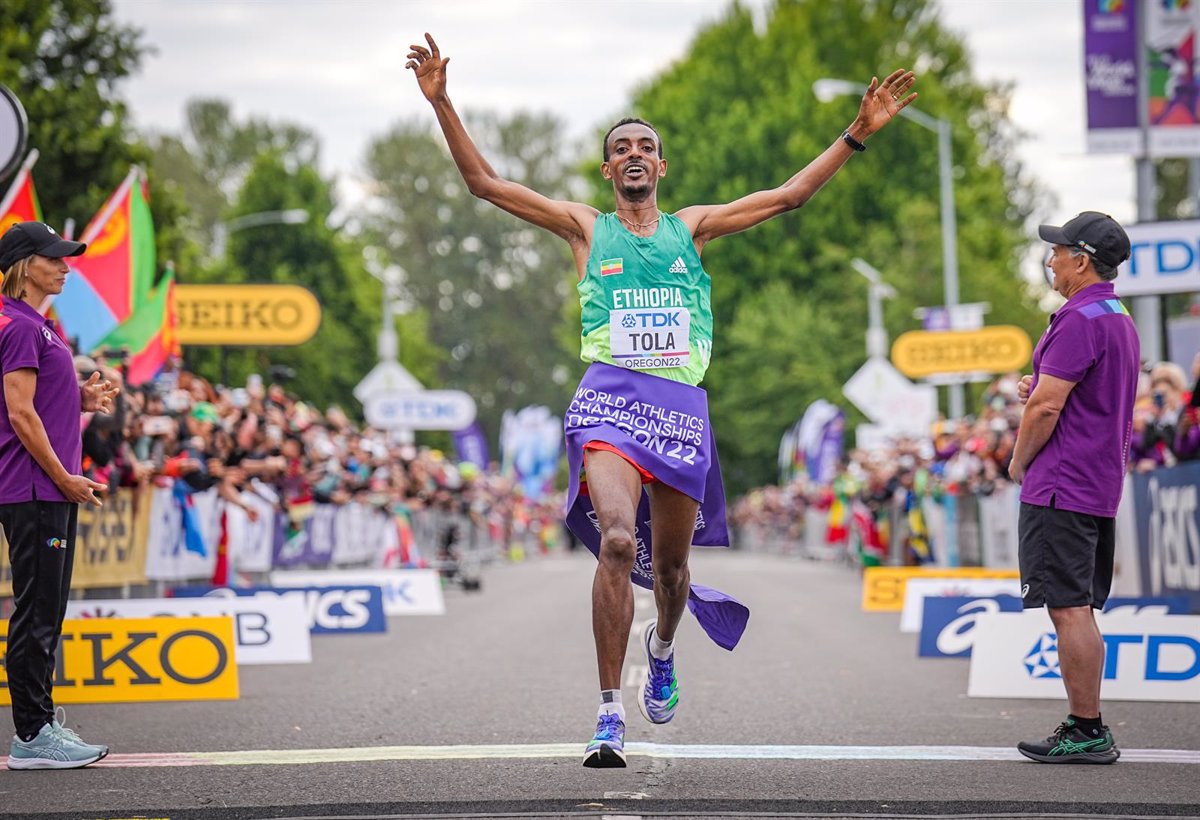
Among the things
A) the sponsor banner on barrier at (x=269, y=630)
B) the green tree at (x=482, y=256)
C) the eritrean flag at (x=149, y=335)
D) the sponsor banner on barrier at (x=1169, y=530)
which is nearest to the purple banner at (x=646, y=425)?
the sponsor banner on barrier at (x=269, y=630)

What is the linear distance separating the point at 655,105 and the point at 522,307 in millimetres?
30038

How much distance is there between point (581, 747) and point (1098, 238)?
2.86 m

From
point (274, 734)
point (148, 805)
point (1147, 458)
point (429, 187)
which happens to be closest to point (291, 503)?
point (1147, 458)

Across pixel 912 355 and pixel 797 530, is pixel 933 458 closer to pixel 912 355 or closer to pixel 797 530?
pixel 912 355

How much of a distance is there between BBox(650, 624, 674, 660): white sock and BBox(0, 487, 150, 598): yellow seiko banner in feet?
21.7

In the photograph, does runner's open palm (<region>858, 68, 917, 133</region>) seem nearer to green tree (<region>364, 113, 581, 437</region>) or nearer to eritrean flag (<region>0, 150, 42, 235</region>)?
eritrean flag (<region>0, 150, 42, 235</region>)

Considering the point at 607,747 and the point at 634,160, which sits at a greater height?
the point at 634,160

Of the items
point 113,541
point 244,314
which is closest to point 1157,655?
point 113,541

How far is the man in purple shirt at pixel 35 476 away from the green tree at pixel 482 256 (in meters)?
76.5

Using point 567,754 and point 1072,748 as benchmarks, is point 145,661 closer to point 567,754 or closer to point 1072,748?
point 567,754

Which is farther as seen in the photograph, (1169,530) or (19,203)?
(19,203)

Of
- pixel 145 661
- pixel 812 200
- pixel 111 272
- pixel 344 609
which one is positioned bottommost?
pixel 344 609

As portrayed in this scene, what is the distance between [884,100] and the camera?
24.3ft

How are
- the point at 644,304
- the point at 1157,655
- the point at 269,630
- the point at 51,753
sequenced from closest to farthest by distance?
the point at 644,304 → the point at 51,753 → the point at 1157,655 → the point at 269,630
